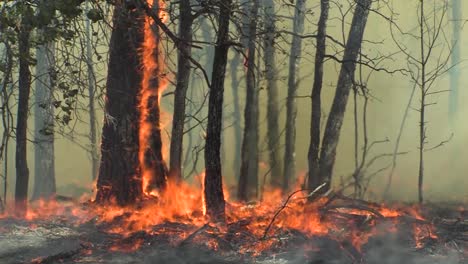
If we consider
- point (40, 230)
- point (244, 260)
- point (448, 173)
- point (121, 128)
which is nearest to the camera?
point (244, 260)

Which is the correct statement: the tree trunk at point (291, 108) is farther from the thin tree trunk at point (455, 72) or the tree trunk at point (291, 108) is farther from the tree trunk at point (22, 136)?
the tree trunk at point (22, 136)

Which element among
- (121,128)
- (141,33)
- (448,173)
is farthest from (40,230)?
(448,173)

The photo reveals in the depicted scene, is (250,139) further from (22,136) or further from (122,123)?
(22,136)

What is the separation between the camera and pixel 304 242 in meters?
8.49

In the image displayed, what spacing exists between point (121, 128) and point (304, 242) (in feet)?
13.3

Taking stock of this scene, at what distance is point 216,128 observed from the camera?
30.4 ft

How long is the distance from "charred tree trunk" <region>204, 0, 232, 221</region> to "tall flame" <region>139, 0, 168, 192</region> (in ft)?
5.59

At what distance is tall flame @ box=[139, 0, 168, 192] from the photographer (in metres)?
10.6

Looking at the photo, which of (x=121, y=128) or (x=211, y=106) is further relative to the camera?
(x=121, y=128)

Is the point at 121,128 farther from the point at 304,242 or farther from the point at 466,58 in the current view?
the point at 466,58

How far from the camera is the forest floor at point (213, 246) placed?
798 cm

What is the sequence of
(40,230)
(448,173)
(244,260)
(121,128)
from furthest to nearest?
(448,173) → (121,128) → (40,230) → (244,260)

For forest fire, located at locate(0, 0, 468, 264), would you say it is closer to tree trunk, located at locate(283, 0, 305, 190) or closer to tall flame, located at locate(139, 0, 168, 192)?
tall flame, located at locate(139, 0, 168, 192)

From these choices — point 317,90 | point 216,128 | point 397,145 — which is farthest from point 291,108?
point 216,128
